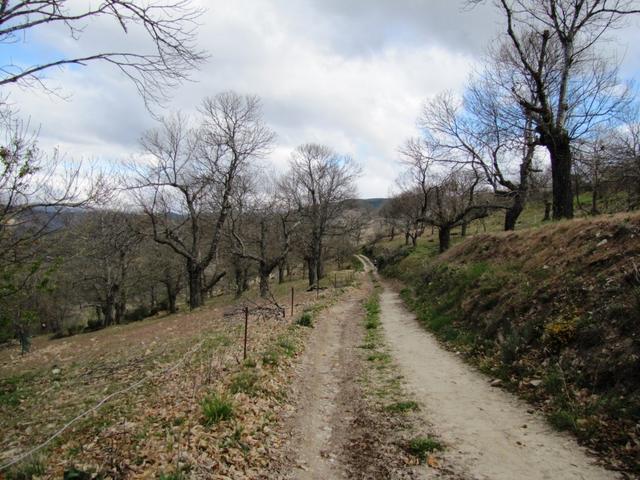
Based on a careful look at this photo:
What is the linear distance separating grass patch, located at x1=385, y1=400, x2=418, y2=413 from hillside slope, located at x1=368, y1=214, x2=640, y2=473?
2.01 m

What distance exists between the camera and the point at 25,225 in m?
9.80

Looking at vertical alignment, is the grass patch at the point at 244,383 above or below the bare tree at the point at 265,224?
below

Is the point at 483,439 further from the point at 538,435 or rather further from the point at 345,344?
the point at 345,344

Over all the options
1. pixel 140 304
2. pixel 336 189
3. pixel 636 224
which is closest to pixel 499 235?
pixel 636 224

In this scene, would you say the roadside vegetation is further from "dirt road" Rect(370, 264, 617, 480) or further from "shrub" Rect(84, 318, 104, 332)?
"shrub" Rect(84, 318, 104, 332)

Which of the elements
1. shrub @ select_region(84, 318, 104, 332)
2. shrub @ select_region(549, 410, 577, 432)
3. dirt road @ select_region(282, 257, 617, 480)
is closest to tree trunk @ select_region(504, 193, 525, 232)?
dirt road @ select_region(282, 257, 617, 480)

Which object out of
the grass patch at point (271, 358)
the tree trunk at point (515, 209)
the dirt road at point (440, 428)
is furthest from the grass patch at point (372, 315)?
the tree trunk at point (515, 209)

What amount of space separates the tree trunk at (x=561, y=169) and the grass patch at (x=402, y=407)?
13192 mm

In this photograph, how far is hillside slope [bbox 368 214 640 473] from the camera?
18.6 feet

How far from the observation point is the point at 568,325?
7.75 meters

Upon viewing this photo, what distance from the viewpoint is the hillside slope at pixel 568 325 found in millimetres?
5668

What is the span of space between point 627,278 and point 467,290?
6726mm

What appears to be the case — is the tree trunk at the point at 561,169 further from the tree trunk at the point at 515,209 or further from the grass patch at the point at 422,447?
the grass patch at the point at 422,447

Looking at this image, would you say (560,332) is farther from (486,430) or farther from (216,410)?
(216,410)
